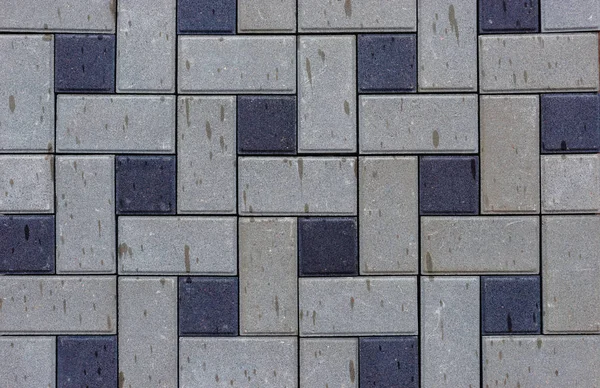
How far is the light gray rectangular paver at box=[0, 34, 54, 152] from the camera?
99cm

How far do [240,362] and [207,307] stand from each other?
13cm

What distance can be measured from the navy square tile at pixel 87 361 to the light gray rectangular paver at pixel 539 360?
730 mm

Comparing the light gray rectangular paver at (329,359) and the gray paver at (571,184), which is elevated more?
the gray paver at (571,184)

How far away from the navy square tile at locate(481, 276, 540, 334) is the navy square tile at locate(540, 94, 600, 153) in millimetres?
266

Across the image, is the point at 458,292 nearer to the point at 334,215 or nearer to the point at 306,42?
the point at 334,215

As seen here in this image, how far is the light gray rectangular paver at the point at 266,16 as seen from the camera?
3.24 feet

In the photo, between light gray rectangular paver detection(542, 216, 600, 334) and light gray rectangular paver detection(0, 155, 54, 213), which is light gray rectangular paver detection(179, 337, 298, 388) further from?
light gray rectangular paver detection(542, 216, 600, 334)

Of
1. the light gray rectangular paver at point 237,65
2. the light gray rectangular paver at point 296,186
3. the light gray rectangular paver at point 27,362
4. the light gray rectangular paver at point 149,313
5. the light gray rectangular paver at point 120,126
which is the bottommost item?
the light gray rectangular paver at point 27,362

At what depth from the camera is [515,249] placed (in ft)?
3.22

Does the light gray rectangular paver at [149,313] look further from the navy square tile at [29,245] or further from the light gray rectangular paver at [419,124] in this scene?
the light gray rectangular paver at [419,124]

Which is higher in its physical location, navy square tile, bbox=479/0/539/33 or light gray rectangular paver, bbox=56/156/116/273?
navy square tile, bbox=479/0/539/33

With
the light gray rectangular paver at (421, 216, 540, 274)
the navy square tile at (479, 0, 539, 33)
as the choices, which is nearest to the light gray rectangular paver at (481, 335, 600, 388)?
the light gray rectangular paver at (421, 216, 540, 274)

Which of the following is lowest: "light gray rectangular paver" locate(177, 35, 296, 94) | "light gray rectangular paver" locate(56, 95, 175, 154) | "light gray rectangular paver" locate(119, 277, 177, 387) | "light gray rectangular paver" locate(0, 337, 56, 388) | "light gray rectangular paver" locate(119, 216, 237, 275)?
"light gray rectangular paver" locate(0, 337, 56, 388)

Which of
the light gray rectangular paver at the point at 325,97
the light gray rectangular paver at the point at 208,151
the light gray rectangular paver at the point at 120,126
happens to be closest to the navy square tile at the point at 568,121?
the light gray rectangular paver at the point at 325,97
